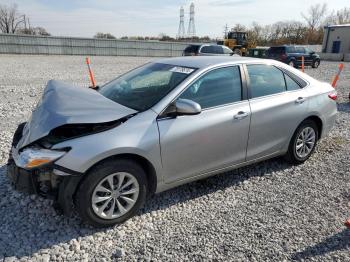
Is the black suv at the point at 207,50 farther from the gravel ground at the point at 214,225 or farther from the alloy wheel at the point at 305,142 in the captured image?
the gravel ground at the point at 214,225

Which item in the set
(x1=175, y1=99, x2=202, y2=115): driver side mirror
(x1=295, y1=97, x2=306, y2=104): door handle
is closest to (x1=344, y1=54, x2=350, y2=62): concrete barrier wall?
(x1=295, y1=97, x2=306, y2=104): door handle

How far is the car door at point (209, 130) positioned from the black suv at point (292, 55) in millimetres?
17436

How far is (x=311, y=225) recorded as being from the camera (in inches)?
116

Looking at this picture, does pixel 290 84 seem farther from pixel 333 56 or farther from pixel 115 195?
pixel 333 56

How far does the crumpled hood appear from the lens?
257 cm

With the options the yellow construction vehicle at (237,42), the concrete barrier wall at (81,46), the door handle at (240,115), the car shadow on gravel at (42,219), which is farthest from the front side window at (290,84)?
the concrete barrier wall at (81,46)

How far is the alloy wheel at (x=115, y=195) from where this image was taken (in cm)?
269

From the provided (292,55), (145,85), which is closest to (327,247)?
(145,85)

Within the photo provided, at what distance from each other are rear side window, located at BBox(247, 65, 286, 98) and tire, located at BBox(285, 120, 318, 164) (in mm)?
670

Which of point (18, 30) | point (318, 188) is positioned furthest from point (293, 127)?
point (18, 30)

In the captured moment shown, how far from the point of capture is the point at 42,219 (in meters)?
2.92

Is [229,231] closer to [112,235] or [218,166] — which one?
[218,166]

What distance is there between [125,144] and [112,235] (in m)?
0.90

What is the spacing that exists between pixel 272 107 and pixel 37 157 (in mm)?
2724
